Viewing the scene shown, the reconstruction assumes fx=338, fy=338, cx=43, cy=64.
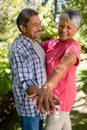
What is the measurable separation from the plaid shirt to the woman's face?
34cm

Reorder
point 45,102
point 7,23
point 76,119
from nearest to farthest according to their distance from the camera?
point 45,102 < point 7,23 < point 76,119

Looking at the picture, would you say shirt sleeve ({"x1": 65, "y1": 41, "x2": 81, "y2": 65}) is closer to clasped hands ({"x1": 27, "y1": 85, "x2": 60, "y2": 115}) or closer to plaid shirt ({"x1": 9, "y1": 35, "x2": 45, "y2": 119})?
plaid shirt ({"x1": 9, "y1": 35, "x2": 45, "y2": 119})

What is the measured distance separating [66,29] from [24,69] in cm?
62

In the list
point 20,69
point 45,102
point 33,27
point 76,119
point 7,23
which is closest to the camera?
point 45,102

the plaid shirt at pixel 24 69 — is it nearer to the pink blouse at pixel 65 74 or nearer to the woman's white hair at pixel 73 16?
the pink blouse at pixel 65 74

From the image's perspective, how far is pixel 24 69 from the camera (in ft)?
9.75

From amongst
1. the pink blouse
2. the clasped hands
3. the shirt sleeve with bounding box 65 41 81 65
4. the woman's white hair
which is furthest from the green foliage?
the clasped hands

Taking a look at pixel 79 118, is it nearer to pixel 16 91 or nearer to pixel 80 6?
pixel 80 6

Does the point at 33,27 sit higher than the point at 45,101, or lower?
higher

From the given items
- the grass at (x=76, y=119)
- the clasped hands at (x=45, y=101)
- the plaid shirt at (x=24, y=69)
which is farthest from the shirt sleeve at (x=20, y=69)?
the grass at (x=76, y=119)

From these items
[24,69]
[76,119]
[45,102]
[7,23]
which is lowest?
[76,119]

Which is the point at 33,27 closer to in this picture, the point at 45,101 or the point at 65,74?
the point at 65,74

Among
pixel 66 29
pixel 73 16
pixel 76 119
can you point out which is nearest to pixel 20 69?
pixel 66 29

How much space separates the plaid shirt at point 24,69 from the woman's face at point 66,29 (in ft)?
1.11
